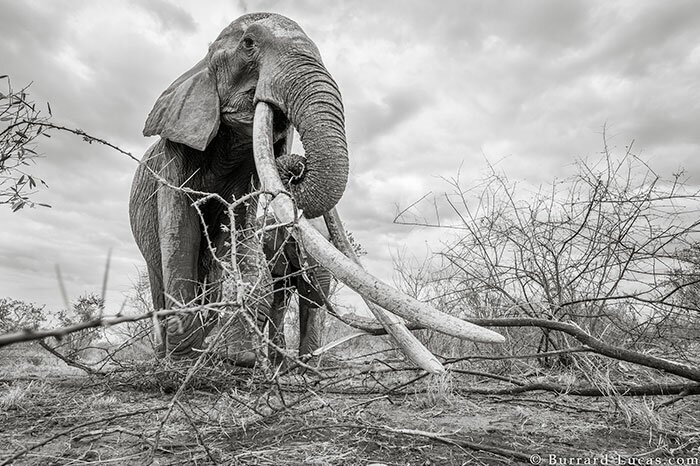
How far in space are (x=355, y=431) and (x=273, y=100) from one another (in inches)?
86.9

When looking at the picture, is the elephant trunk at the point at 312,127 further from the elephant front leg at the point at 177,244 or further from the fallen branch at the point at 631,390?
the fallen branch at the point at 631,390

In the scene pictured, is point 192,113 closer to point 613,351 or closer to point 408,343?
point 408,343

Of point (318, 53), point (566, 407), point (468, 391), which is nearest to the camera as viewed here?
point (566, 407)

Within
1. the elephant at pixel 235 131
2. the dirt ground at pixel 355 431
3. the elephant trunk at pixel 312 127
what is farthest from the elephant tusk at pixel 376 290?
the elephant at pixel 235 131

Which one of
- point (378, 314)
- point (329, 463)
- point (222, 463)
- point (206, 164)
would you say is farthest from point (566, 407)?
point (206, 164)

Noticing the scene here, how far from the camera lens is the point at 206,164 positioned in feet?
13.3

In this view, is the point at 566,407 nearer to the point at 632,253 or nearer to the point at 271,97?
the point at 632,253

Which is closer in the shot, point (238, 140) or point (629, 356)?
point (629, 356)

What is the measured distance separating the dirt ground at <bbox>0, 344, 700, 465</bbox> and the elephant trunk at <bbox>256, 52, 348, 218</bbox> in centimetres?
116

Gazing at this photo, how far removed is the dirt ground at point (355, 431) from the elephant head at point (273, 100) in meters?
1.31

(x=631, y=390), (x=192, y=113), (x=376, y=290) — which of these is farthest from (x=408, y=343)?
(x=192, y=113)

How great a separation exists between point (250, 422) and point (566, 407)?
154cm

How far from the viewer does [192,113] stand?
3791mm

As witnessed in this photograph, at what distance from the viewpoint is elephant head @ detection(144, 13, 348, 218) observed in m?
3.28
